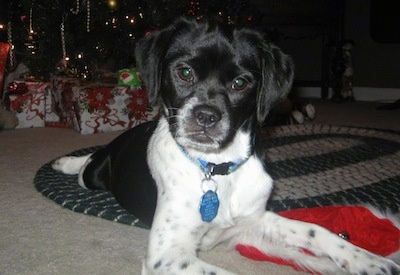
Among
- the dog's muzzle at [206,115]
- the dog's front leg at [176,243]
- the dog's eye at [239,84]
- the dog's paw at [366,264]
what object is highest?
the dog's eye at [239,84]

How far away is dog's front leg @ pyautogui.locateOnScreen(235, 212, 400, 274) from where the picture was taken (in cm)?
149

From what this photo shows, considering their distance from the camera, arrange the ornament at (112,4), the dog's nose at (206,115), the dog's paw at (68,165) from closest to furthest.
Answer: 1. the dog's nose at (206,115)
2. the dog's paw at (68,165)
3. the ornament at (112,4)

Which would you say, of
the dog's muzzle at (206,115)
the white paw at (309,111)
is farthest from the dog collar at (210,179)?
the white paw at (309,111)

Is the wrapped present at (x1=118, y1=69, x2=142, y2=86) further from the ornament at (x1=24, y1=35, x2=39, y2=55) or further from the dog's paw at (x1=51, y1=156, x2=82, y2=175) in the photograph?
the dog's paw at (x1=51, y1=156, x2=82, y2=175)

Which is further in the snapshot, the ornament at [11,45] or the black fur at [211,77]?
the ornament at [11,45]

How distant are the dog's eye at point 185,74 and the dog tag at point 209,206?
1.29 ft

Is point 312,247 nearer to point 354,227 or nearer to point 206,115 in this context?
point 354,227

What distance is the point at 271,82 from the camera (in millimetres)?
1682

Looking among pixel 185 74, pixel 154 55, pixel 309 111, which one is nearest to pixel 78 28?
pixel 309 111

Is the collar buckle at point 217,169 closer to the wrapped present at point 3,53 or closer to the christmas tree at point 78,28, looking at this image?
the christmas tree at point 78,28

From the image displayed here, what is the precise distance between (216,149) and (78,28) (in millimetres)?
2951

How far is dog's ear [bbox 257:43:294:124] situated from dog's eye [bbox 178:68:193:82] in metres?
0.25

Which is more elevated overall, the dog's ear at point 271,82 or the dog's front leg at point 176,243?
the dog's ear at point 271,82

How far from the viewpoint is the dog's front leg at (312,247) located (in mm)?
1491
